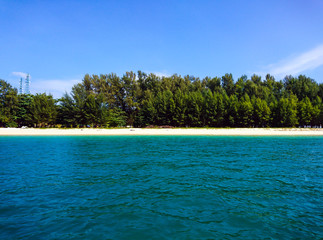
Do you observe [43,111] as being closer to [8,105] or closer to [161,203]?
[8,105]

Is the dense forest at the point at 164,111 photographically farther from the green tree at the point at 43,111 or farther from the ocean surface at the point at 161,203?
the ocean surface at the point at 161,203

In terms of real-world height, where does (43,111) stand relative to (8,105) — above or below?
below

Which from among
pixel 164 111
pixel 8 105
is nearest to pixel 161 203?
pixel 164 111

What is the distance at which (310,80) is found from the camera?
268ft

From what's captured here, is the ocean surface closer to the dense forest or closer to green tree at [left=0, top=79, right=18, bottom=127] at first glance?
the dense forest

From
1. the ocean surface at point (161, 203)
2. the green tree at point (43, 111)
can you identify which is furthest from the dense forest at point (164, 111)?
the ocean surface at point (161, 203)

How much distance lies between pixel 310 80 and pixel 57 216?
98622 mm

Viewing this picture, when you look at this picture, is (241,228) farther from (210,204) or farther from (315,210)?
(315,210)

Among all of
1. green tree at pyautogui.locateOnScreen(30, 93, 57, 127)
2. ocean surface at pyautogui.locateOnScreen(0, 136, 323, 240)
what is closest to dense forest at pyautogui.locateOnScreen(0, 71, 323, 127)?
green tree at pyautogui.locateOnScreen(30, 93, 57, 127)

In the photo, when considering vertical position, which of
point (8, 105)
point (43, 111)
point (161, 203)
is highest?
point (8, 105)

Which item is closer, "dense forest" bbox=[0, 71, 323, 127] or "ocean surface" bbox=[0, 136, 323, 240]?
"ocean surface" bbox=[0, 136, 323, 240]

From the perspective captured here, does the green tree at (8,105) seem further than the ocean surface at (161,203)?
Yes

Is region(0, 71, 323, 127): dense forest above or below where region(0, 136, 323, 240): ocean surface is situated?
above

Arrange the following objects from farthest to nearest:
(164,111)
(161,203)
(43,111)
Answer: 1. (164,111)
2. (43,111)
3. (161,203)
